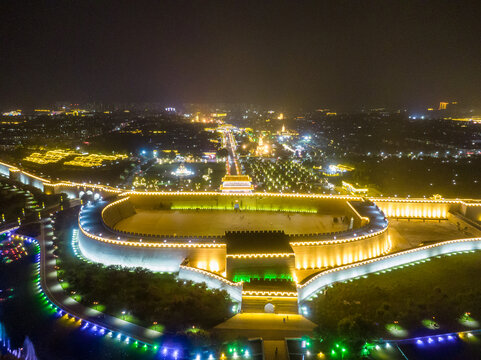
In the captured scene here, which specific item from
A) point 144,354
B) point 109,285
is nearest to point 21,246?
point 109,285

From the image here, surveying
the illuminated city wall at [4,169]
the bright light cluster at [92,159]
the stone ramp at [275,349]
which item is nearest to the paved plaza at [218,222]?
the stone ramp at [275,349]

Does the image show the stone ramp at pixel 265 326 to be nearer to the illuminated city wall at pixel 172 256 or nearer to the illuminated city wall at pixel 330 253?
the illuminated city wall at pixel 330 253

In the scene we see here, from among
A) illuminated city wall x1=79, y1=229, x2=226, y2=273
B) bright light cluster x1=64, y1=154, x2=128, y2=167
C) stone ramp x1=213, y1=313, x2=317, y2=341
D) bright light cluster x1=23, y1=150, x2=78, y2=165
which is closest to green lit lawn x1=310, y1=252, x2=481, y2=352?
stone ramp x1=213, y1=313, x2=317, y2=341

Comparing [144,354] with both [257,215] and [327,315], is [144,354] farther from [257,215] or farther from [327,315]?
[257,215]

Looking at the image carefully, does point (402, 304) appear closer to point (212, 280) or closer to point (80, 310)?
point (212, 280)

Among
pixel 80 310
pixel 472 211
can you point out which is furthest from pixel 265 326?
pixel 472 211

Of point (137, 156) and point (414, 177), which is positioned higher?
point (137, 156)
